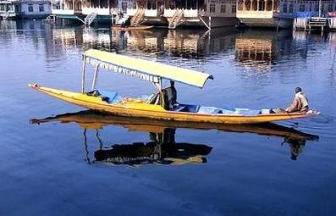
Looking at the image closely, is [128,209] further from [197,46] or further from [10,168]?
[197,46]

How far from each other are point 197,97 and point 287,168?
12010 millimetres

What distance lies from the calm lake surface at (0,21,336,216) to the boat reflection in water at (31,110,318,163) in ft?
0.16

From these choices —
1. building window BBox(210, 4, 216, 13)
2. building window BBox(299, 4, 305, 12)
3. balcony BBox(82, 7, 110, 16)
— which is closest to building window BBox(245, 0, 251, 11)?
building window BBox(210, 4, 216, 13)

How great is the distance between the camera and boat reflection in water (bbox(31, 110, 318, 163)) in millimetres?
18969

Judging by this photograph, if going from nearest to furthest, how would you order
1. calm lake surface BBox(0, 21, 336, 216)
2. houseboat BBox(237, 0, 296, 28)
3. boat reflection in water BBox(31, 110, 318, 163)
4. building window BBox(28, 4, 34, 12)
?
calm lake surface BBox(0, 21, 336, 216) < boat reflection in water BBox(31, 110, 318, 163) < houseboat BBox(237, 0, 296, 28) < building window BBox(28, 4, 34, 12)

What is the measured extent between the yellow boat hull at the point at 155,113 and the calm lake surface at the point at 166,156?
1.64 ft

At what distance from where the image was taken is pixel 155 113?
23328 mm

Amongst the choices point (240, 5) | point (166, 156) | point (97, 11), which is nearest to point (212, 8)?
point (240, 5)

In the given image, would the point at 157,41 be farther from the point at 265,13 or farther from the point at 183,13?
the point at 265,13

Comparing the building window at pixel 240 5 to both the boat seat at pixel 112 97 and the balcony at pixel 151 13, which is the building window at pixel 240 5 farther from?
the boat seat at pixel 112 97

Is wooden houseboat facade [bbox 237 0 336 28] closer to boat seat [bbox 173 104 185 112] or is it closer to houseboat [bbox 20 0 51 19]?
boat seat [bbox 173 104 185 112]

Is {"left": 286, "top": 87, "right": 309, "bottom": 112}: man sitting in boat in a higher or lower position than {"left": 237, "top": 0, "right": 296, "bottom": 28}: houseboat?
lower

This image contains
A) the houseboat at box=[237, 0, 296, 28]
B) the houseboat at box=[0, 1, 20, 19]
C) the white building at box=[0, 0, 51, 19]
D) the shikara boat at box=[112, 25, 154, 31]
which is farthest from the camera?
the white building at box=[0, 0, 51, 19]

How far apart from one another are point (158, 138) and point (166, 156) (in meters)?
2.24
